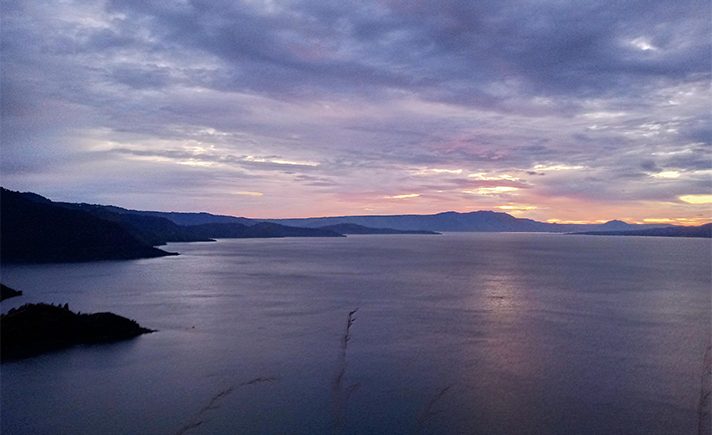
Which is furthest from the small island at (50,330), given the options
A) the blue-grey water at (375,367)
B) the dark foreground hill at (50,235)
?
the dark foreground hill at (50,235)

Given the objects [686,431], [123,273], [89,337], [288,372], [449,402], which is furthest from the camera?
[123,273]

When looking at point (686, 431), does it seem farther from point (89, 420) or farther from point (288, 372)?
point (89, 420)

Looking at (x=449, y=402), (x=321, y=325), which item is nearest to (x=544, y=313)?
(x=321, y=325)

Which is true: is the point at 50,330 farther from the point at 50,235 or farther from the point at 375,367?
the point at 50,235

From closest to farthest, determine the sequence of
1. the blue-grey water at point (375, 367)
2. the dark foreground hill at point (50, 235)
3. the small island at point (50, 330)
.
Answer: the blue-grey water at point (375, 367), the small island at point (50, 330), the dark foreground hill at point (50, 235)

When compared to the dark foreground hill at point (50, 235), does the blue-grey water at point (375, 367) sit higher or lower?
lower

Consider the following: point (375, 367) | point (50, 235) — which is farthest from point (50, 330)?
point (50, 235)

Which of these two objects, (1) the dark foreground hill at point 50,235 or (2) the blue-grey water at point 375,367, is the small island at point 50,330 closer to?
(2) the blue-grey water at point 375,367

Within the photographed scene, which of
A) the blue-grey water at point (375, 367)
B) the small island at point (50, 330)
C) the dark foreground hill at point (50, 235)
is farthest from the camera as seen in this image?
the dark foreground hill at point (50, 235)
